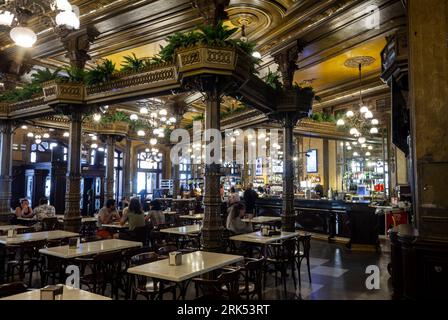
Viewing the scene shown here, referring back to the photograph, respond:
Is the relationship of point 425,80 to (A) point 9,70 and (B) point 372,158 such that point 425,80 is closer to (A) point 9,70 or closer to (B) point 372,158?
(A) point 9,70

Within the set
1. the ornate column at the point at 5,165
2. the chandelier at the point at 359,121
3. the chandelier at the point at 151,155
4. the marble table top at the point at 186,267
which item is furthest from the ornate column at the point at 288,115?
the chandelier at the point at 151,155

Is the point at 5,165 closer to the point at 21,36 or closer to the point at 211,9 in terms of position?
the point at 21,36

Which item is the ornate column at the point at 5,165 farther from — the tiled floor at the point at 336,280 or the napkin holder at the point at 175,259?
the napkin holder at the point at 175,259

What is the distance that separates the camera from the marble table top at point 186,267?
3.30 meters

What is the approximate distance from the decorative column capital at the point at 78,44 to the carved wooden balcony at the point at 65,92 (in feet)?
3.12

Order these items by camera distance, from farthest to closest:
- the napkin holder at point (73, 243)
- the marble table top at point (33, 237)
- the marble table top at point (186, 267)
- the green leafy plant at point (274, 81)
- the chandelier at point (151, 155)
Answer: the chandelier at point (151, 155)
the green leafy plant at point (274, 81)
the marble table top at point (33, 237)
the napkin holder at point (73, 243)
the marble table top at point (186, 267)

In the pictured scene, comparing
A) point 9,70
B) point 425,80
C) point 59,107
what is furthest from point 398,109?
point 9,70

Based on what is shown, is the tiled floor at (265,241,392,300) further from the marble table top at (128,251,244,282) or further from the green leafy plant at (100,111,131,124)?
Answer: the green leafy plant at (100,111,131,124)

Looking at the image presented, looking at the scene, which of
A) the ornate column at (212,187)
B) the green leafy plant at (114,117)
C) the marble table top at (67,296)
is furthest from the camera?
the green leafy plant at (114,117)

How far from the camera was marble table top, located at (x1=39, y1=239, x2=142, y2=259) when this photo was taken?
4.37m

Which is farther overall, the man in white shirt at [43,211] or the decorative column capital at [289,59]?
the man in white shirt at [43,211]

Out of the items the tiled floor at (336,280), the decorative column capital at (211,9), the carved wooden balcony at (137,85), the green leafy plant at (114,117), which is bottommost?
the tiled floor at (336,280)

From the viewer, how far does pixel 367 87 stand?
1120cm

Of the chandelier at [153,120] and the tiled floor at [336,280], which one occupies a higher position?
the chandelier at [153,120]
